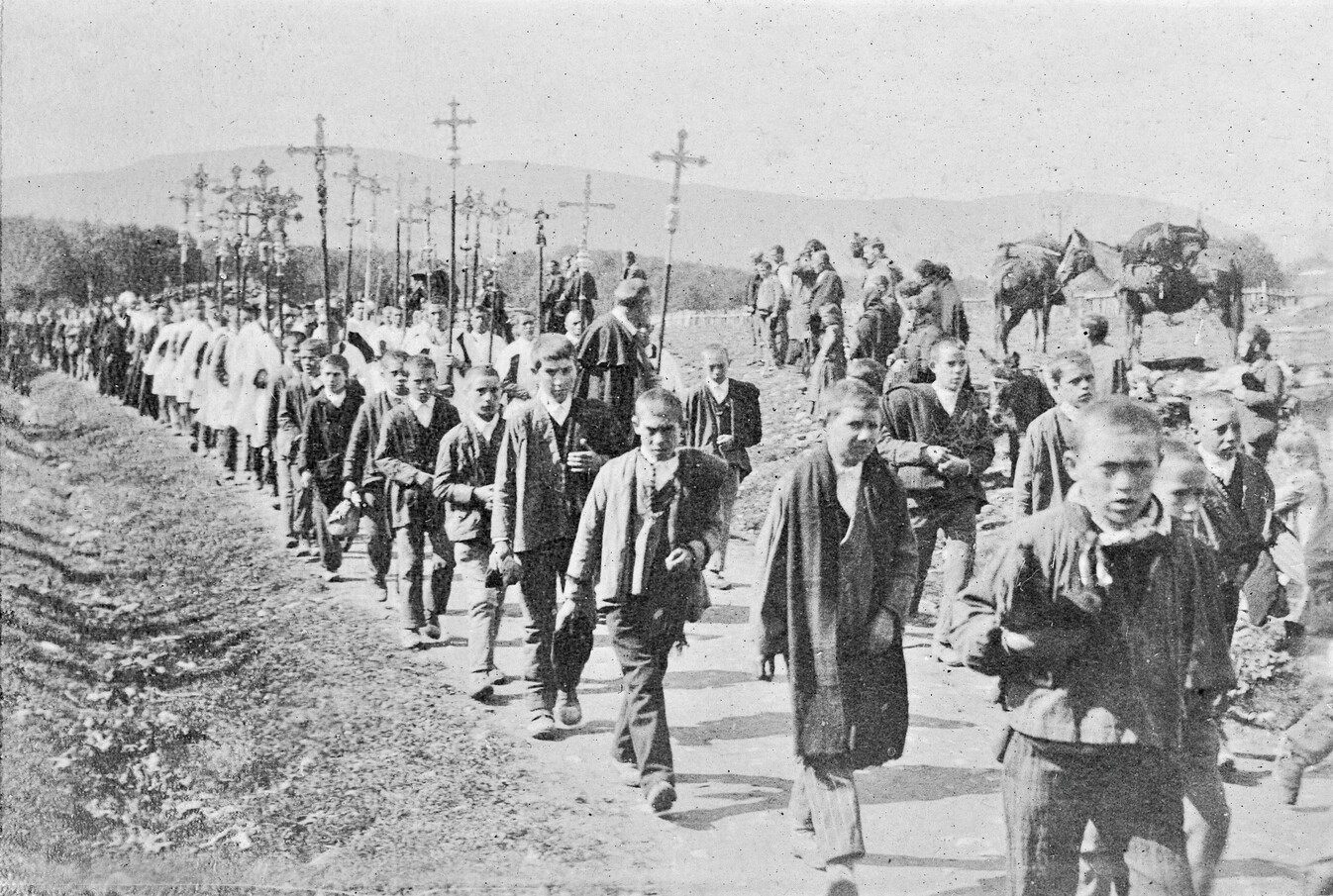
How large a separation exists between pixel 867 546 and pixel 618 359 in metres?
2.92

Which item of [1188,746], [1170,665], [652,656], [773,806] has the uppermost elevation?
[1170,665]

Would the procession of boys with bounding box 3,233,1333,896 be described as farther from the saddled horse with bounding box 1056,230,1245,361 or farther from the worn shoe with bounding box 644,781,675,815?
the saddled horse with bounding box 1056,230,1245,361

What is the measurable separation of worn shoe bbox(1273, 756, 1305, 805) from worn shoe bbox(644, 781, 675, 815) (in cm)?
231

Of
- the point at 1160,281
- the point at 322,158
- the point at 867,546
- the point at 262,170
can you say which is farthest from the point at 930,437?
the point at 262,170

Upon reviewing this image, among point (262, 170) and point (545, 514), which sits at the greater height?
point (262, 170)

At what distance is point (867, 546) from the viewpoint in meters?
4.59

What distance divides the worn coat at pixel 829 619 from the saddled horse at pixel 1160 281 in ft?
27.2

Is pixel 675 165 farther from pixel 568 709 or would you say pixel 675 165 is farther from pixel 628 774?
pixel 628 774

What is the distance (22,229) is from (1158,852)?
12.1 metres

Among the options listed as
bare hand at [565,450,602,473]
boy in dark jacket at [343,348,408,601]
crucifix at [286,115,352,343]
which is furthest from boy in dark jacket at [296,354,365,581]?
bare hand at [565,450,602,473]

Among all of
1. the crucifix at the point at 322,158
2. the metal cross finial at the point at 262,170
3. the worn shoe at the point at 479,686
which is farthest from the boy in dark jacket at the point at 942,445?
the metal cross finial at the point at 262,170

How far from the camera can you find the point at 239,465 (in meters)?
14.6

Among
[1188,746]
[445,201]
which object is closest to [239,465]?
[445,201]

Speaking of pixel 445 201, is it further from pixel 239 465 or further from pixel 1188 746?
pixel 1188 746
